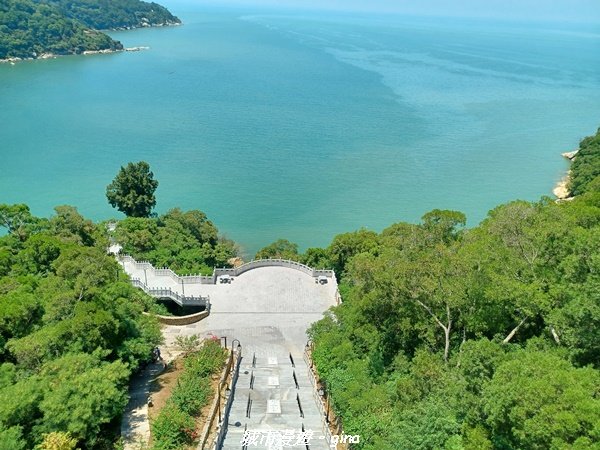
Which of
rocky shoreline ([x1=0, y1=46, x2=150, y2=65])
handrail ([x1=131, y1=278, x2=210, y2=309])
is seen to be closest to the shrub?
handrail ([x1=131, y1=278, x2=210, y2=309])

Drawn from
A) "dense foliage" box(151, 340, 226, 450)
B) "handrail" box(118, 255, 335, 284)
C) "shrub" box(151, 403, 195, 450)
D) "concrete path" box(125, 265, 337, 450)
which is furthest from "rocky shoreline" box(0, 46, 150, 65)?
"shrub" box(151, 403, 195, 450)

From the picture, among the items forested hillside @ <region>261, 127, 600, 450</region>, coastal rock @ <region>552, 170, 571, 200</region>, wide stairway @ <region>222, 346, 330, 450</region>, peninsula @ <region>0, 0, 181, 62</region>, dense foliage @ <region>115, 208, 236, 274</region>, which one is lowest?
coastal rock @ <region>552, 170, 571, 200</region>

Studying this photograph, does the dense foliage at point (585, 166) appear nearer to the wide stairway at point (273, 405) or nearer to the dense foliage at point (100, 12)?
the wide stairway at point (273, 405)

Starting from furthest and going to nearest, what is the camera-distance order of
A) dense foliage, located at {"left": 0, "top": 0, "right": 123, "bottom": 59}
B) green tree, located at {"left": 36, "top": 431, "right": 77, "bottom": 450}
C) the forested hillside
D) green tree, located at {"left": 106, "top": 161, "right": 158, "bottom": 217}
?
1. dense foliage, located at {"left": 0, "top": 0, "right": 123, "bottom": 59}
2. green tree, located at {"left": 106, "top": 161, "right": 158, "bottom": 217}
3. green tree, located at {"left": 36, "top": 431, "right": 77, "bottom": 450}
4. the forested hillside

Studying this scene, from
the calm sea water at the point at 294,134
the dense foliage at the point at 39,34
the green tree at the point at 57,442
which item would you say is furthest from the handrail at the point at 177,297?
the dense foliage at the point at 39,34

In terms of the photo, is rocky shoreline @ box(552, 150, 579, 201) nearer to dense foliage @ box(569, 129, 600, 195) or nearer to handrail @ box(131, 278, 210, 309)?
dense foliage @ box(569, 129, 600, 195)

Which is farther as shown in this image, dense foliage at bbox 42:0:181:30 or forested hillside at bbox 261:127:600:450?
dense foliage at bbox 42:0:181:30

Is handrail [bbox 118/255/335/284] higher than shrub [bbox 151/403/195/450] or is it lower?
lower

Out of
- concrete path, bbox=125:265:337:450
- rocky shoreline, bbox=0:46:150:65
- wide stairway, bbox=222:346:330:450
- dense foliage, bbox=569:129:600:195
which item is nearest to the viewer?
wide stairway, bbox=222:346:330:450
